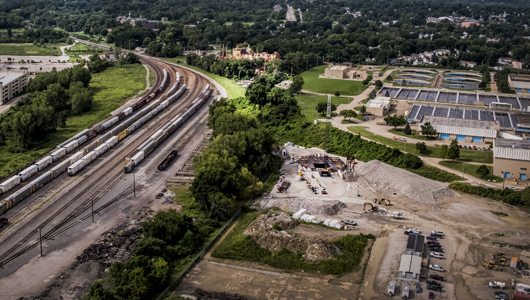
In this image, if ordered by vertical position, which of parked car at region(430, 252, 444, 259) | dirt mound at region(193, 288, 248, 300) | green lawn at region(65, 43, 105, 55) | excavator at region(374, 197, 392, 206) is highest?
green lawn at region(65, 43, 105, 55)

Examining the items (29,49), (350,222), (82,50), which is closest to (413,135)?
(350,222)

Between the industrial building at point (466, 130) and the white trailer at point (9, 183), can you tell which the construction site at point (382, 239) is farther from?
the white trailer at point (9, 183)

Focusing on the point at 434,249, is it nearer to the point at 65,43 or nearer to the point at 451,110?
the point at 451,110

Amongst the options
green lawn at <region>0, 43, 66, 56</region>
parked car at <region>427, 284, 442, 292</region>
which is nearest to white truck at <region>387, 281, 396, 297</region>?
parked car at <region>427, 284, 442, 292</region>

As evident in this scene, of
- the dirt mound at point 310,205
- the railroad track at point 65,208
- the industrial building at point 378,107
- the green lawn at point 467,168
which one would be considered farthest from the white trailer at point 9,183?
the industrial building at point 378,107

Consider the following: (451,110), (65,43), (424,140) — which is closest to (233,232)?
(424,140)

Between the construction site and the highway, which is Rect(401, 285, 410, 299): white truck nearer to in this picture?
→ the construction site
